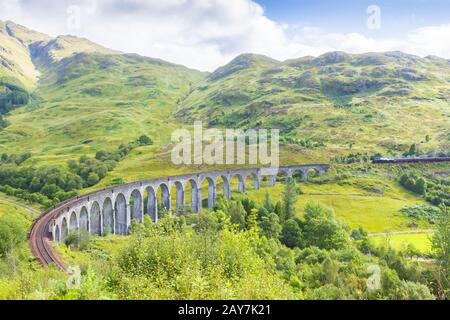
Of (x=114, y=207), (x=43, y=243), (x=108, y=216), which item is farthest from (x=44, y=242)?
(x=114, y=207)

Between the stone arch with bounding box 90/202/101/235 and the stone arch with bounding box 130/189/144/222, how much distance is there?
452 inches

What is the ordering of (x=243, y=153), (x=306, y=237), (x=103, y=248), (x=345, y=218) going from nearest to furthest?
(x=103, y=248)
(x=306, y=237)
(x=345, y=218)
(x=243, y=153)

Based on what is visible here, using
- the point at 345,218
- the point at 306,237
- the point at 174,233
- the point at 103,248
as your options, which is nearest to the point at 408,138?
the point at 345,218

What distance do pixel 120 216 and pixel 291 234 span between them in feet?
126

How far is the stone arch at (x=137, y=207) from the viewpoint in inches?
3629

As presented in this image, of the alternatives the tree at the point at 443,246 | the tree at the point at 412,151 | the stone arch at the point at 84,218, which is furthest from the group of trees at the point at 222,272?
the tree at the point at 412,151

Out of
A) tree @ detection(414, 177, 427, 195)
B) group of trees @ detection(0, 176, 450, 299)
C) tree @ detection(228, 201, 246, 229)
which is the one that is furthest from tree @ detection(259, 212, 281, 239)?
tree @ detection(414, 177, 427, 195)

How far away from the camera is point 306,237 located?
77875 millimetres

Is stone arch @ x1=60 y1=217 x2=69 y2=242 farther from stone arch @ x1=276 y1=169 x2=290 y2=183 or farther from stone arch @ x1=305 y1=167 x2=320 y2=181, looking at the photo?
stone arch @ x1=305 y1=167 x2=320 y2=181

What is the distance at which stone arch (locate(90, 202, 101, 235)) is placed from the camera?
80.4 meters
